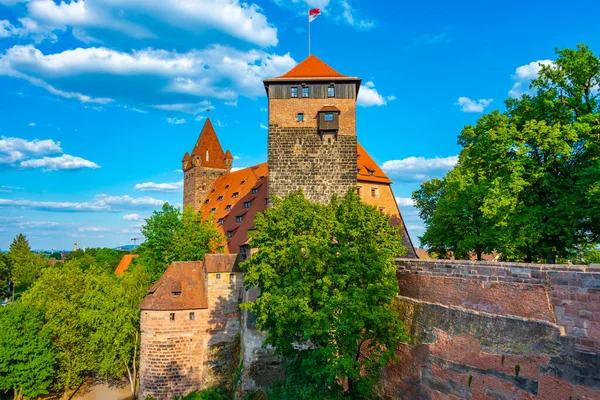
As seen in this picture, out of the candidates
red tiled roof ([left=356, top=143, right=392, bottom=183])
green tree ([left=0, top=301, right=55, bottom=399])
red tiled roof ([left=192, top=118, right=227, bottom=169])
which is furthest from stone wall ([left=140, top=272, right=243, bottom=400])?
red tiled roof ([left=192, top=118, right=227, bottom=169])

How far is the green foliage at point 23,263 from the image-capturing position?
6259 cm

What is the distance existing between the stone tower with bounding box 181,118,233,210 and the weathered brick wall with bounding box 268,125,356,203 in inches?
1140

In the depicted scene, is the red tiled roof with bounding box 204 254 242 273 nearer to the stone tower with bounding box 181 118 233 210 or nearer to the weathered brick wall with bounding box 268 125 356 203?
the weathered brick wall with bounding box 268 125 356 203

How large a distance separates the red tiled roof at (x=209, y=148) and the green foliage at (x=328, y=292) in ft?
119

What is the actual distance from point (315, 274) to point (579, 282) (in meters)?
7.98

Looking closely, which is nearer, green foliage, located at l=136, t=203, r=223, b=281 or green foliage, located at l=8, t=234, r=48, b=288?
green foliage, located at l=136, t=203, r=223, b=281

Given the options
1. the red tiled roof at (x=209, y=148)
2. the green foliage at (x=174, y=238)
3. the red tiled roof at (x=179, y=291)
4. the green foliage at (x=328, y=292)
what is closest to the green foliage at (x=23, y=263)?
the red tiled roof at (x=209, y=148)

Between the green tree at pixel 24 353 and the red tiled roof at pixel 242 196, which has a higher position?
the red tiled roof at pixel 242 196

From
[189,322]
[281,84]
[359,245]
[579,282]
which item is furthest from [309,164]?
[579,282]

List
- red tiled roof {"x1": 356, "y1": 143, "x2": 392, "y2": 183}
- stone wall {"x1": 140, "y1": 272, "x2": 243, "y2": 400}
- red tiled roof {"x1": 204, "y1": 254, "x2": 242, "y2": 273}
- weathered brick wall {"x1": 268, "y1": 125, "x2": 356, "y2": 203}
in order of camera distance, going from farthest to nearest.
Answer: red tiled roof {"x1": 356, "y1": 143, "x2": 392, "y2": 183} → red tiled roof {"x1": 204, "y1": 254, "x2": 242, "y2": 273} → stone wall {"x1": 140, "y1": 272, "x2": 243, "y2": 400} → weathered brick wall {"x1": 268, "y1": 125, "x2": 356, "y2": 203}

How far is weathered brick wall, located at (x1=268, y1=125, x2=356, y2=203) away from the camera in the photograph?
22641 mm

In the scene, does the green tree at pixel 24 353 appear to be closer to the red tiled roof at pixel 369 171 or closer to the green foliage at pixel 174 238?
the green foliage at pixel 174 238

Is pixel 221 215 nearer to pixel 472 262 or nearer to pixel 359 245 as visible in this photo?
pixel 359 245

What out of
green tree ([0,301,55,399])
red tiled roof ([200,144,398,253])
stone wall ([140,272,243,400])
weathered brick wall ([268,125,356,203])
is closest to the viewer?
weathered brick wall ([268,125,356,203])
